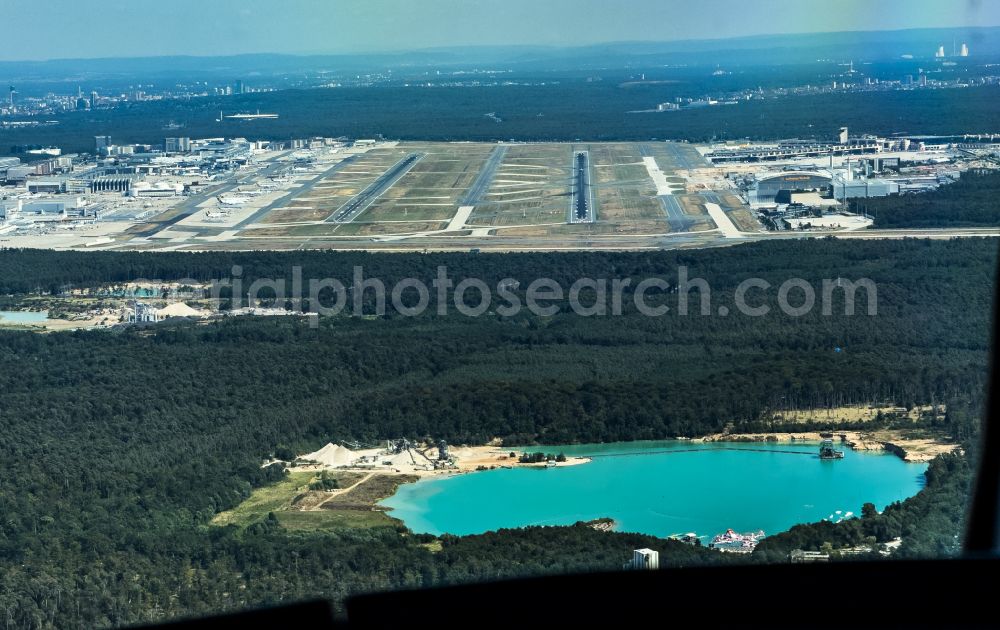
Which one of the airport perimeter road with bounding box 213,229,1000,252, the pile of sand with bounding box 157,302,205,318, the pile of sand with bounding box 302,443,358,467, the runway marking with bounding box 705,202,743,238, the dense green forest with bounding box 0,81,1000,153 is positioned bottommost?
the pile of sand with bounding box 302,443,358,467

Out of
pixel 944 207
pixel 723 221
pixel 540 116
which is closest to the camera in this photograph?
pixel 944 207

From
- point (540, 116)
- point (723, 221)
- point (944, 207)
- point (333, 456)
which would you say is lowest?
point (333, 456)

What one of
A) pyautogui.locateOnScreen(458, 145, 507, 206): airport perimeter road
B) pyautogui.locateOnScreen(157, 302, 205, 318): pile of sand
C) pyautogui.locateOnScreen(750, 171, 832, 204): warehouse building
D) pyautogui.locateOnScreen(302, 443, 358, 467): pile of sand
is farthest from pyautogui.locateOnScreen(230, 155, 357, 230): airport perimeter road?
pyautogui.locateOnScreen(302, 443, 358, 467): pile of sand

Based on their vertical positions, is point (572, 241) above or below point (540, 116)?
below

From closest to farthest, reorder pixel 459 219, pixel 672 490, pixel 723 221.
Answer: pixel 672 490 < pixel 723 221 < pixel 459 219

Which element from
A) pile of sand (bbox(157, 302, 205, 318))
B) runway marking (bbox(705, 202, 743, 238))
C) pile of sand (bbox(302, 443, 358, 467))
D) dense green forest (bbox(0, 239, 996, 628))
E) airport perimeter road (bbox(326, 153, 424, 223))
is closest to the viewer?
dense green forest (bbox(0, 239, 996, 628))

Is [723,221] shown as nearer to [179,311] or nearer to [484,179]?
[484,179]

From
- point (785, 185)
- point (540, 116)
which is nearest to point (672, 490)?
point (785, 185)

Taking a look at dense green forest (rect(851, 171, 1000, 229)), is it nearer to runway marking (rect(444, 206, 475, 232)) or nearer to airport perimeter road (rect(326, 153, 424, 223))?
runway marking (rect(444, 206, 475, 232))
